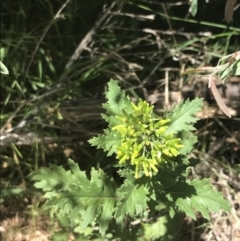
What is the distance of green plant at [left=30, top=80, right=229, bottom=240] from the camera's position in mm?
1533

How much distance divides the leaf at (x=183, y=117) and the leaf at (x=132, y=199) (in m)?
0.19

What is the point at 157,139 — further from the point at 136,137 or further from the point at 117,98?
the point at 117,98

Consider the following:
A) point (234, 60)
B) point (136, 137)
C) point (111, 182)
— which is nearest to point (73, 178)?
point (111, 182)

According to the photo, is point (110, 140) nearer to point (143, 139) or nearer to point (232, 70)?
point (143, 139)

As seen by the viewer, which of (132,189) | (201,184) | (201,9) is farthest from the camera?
(201,9)

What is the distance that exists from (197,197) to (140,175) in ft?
0.76

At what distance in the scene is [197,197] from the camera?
182 centimetres

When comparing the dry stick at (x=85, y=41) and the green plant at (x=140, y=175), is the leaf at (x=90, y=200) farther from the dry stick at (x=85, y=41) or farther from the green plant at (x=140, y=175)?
the dry stick at (x=85, y=41)

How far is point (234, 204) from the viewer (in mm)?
2148

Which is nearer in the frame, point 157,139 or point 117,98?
point 157,139

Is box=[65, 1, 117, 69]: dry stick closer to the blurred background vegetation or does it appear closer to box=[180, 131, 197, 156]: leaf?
the blurred background vegetation

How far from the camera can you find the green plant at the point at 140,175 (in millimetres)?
1533

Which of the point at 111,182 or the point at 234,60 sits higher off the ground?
the point at 234,60

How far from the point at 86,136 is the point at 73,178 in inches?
9.7
